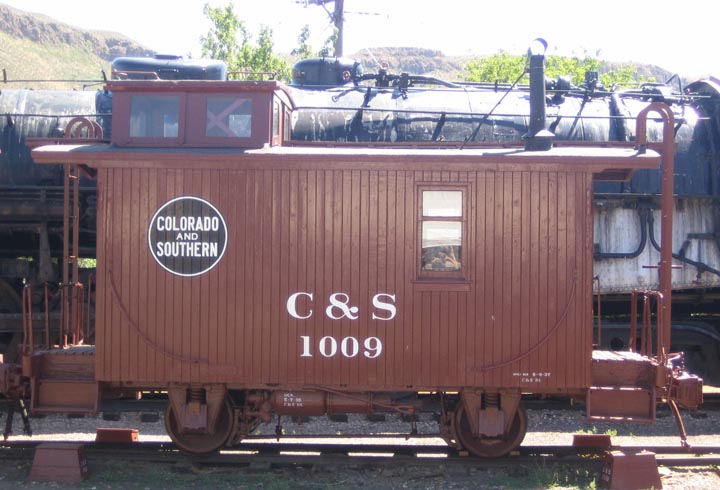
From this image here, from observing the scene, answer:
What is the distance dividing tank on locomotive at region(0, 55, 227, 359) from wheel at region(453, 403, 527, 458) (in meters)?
5.91

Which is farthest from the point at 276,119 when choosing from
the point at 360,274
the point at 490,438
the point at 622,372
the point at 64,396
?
the point at 622,372

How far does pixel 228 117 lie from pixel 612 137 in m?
6.06

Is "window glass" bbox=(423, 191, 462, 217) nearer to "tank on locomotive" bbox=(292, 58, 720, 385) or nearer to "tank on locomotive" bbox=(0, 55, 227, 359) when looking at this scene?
"tank on locomotive" bbox=(292, 58, 720, 385)

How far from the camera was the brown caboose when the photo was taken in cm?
879

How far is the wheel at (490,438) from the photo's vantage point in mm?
9203

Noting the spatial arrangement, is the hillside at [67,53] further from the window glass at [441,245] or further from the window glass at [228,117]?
the window glass at [441,245]

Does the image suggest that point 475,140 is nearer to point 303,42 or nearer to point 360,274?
point 360,274

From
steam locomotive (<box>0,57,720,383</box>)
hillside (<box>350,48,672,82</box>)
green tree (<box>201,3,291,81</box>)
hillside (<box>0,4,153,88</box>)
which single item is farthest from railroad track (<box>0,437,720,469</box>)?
hillside (<box>350,48,672,82</box>)

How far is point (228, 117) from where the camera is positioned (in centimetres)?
928

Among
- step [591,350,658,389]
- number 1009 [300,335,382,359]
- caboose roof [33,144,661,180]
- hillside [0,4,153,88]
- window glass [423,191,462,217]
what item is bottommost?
step [591,350,658,389]

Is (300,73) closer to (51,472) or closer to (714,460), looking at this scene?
(51,472)

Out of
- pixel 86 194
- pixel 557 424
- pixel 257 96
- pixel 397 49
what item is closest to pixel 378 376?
pixel 257 96

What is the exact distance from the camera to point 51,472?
880 centimetres

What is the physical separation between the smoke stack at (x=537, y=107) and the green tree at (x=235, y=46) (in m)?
21.6
